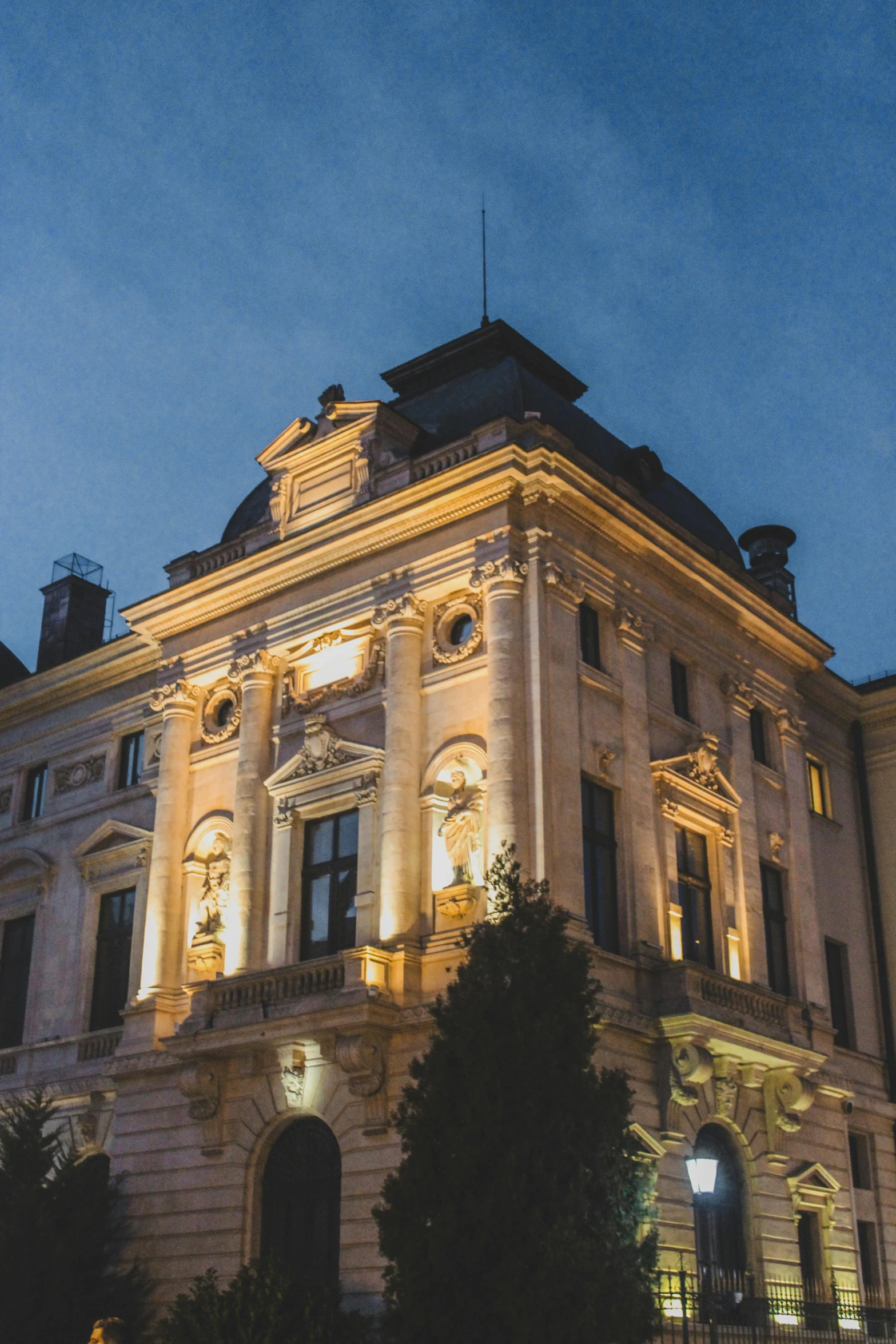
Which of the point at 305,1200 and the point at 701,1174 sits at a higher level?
the point at 305,1200

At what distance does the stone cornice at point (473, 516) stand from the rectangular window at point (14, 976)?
7868mm

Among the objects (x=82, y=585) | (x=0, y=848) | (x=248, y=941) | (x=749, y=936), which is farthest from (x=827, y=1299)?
(x=82, y=585)

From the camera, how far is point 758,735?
1308 inches

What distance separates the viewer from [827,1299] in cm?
2838

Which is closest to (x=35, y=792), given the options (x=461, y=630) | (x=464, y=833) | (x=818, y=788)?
(x=461, y=630)

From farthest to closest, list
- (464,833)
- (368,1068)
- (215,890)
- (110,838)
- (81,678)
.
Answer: (81,678), (110,838), (215,890), (464,833), (368,1068)

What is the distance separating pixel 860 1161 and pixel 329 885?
43.2ft

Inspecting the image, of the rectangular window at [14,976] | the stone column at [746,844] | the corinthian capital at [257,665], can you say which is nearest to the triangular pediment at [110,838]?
the rectangular window at [14,976]

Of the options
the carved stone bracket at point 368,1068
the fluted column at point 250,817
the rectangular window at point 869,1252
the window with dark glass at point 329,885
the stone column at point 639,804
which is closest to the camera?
the carved stone bracket at point 368,1068

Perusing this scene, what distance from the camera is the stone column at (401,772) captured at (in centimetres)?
2622

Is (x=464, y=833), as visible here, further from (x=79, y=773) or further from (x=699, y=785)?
(x=79, y=773)

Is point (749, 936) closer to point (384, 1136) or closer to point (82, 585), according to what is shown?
point (384, 1136)

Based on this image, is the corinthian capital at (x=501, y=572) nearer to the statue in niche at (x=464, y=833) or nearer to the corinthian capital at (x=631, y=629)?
the corinthian capital at (x=631, y=629)

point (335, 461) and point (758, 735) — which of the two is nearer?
point (335, 461)
